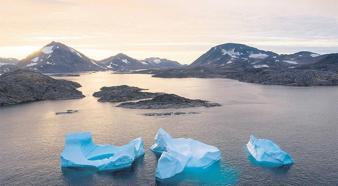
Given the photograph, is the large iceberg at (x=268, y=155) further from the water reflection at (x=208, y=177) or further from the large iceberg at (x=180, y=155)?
the large iceberg at (x=180, y=155)

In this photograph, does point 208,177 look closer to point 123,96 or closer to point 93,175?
point 93,175

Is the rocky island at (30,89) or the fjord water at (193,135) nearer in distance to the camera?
the fjord water at (193,135)

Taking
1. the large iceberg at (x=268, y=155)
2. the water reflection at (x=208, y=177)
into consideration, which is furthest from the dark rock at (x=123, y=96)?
the water reflection at (x=208, y=177)

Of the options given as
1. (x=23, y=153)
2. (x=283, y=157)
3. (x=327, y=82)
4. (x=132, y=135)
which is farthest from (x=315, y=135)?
(x=327, y=82)

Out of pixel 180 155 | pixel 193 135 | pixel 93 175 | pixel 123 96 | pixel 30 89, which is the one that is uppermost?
pixel 30 89

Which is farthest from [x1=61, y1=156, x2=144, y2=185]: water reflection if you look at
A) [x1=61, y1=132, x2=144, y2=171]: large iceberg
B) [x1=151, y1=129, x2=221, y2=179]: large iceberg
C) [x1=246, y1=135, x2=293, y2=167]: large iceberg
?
[x1=246, y1=135, x2=293, y2=167]: large iceberg

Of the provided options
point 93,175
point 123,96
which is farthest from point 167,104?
point 93,175
